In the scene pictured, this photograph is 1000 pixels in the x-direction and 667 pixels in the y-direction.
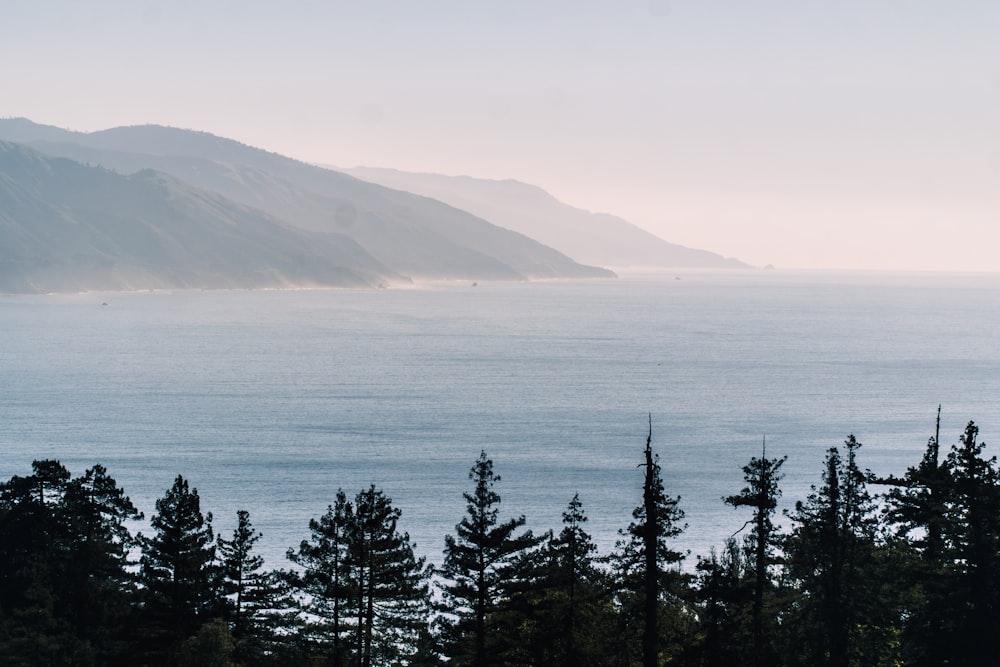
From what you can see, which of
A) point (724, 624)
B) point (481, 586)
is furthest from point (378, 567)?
point (724, 624)

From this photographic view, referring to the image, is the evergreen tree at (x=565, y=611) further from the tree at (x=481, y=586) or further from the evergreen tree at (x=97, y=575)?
the evergreen tree at (x=97, y=575)

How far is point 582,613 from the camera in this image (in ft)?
121

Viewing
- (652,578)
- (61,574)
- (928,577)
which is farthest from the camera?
(61,574)

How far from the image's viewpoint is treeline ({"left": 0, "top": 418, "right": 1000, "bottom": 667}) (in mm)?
35781

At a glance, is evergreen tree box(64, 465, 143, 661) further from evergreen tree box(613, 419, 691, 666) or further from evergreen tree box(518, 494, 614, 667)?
evergreen tree box(613, 419, 691, 666)

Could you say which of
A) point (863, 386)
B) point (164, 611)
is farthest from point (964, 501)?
point (863, 386)

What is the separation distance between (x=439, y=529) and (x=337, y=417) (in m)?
57.4

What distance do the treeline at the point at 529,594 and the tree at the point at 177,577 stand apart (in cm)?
6

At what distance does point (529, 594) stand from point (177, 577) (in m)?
13.9

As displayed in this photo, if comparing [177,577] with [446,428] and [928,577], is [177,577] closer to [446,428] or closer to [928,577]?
[928,577]

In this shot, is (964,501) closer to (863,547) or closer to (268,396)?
(863,547)

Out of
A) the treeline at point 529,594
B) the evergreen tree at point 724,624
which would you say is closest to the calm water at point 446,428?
the treeline at point 529,594

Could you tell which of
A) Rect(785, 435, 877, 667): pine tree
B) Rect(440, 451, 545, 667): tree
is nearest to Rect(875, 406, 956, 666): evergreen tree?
Rect(785, 435, 877, 667): pine tree

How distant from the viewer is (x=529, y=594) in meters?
38.3
